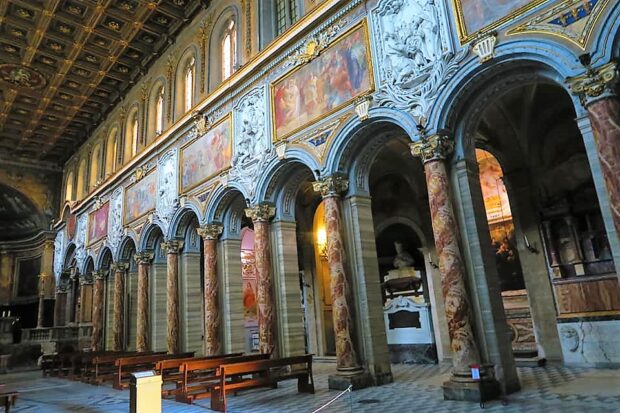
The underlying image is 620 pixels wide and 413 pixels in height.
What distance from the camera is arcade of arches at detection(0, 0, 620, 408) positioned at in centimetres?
831

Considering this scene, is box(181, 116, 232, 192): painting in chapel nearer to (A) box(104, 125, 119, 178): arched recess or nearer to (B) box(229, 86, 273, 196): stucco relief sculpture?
(B) box(229, 86, 273, 196): stucco relief sculpture

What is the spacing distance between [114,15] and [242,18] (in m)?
6.14

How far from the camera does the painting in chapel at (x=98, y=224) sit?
78.0ft

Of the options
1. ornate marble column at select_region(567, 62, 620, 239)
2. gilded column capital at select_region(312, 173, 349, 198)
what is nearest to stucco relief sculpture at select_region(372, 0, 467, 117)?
gilded column capital at select_region(312, 173, 349, 198)

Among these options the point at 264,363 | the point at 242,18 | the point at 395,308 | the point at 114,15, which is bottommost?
the point at 264,363

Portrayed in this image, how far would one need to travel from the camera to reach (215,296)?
1466 centimetres

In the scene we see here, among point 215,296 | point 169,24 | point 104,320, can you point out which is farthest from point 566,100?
point 104,320

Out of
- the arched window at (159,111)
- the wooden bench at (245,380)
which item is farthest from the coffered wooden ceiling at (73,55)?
the wooden bench at (245,380)

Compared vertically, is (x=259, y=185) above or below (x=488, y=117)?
below

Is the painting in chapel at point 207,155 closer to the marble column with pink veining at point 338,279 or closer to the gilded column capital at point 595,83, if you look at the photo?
the marble column with pink veining at point 338,279

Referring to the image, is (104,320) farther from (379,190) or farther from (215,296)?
(379,190)

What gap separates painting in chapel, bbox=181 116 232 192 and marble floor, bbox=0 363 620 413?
736 centimetres

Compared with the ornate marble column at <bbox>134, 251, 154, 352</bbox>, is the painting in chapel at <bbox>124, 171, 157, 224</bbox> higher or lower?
higher

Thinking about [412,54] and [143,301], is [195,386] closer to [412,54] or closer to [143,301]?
[412,54]
